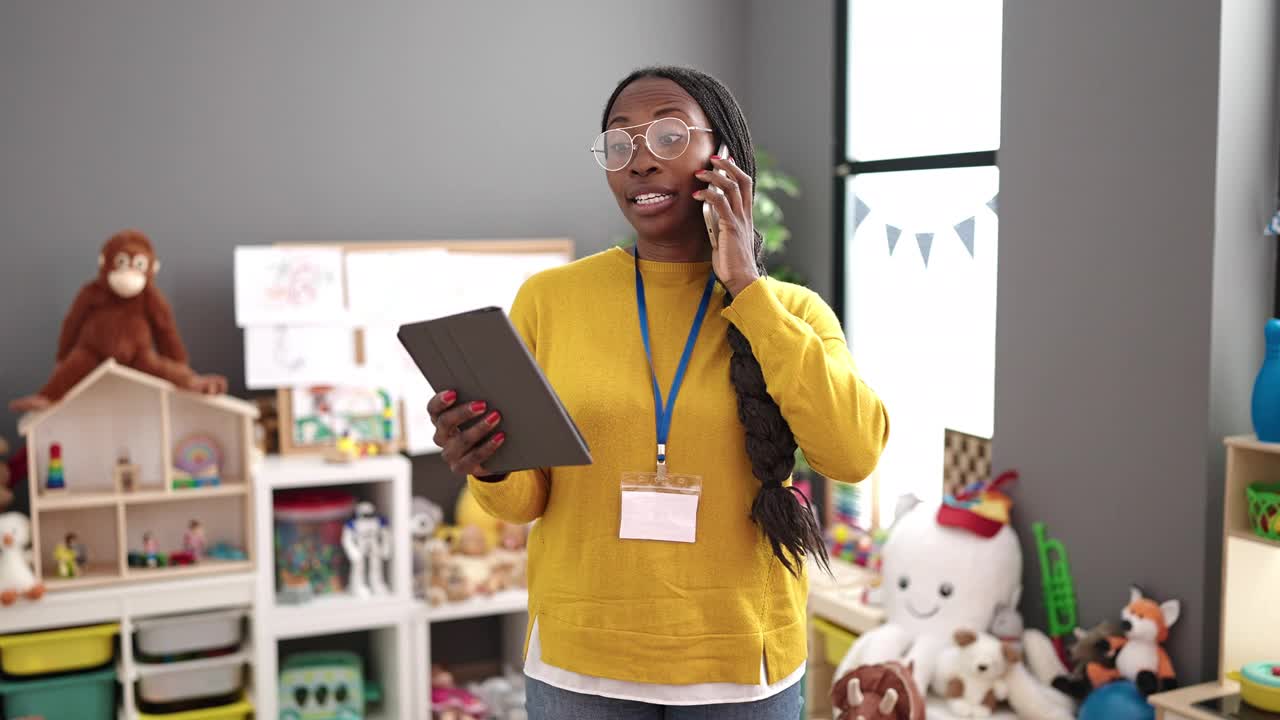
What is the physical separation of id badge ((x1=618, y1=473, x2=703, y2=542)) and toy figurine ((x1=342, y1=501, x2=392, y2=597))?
201 cm

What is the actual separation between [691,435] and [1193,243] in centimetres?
136

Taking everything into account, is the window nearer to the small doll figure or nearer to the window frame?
the window frame

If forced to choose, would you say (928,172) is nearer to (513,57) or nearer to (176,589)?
(513,57)

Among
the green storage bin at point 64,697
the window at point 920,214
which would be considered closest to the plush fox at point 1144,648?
the window at point 920,214

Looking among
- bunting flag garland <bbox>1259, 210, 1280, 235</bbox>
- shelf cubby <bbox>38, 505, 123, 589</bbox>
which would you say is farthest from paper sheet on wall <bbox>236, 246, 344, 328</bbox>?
bunting flag garland <bbox>1259, 210, 1280, 235</bbox>

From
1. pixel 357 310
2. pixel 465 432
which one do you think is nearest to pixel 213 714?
pixel 357 310

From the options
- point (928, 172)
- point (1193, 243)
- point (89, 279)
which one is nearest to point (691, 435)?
point (1193, 243)

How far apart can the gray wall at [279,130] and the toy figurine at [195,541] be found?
1.53ft

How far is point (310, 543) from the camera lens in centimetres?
317

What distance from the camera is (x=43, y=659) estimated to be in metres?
2.87

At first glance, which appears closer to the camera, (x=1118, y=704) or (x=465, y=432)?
(x=465, y=432)

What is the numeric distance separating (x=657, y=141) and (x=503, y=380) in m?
0.34

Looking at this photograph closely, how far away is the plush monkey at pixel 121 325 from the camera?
290 centimetres

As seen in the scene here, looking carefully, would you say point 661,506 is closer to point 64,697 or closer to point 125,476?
point 125,476
